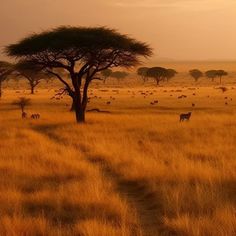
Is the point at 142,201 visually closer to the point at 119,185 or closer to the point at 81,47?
the point at 119,185

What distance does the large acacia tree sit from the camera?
30938mm

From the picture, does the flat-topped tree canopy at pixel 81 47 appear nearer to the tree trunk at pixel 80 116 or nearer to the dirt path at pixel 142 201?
the tree trunk at pixel 80 116

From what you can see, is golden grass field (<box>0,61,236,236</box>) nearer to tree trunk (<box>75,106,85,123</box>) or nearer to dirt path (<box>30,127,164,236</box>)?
dirt path (<box>30,127,164,236</box>)

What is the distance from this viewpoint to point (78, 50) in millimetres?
31188

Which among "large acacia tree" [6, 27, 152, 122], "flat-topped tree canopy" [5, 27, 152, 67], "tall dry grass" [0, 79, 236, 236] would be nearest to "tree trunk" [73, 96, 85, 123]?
"large acacia tree" [6, 27, 152, 122]

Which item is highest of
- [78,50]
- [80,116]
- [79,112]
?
[78,50]

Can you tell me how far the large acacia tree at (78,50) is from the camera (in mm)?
30938

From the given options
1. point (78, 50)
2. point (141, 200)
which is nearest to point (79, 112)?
point (78, 50)

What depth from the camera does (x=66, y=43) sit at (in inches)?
1209

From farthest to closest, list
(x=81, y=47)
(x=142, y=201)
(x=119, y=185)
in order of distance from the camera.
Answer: (x=81, y=47) < (x=119, y=185) < (x=142, y=201)

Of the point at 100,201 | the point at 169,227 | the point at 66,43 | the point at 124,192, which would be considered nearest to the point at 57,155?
the point at 124,192

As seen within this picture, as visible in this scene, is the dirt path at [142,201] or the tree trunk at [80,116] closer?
the dirt path at [142,201]

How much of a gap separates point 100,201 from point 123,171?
3702 mm

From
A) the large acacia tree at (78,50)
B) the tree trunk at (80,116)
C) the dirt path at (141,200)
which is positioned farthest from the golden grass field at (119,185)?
the large acacia tree at (78,50)
